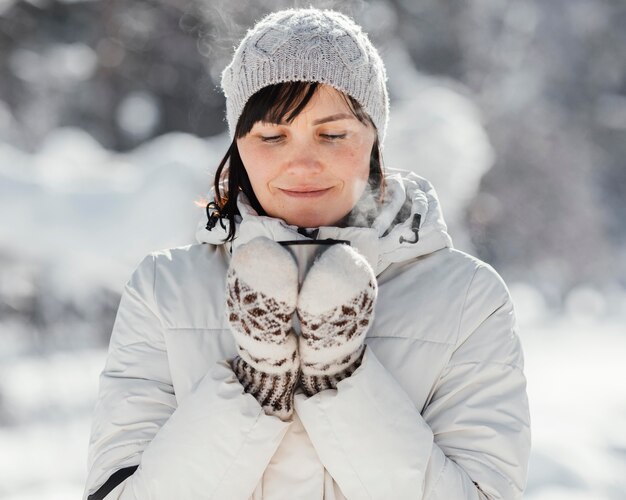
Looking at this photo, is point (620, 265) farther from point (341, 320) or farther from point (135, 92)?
point (341, 320)

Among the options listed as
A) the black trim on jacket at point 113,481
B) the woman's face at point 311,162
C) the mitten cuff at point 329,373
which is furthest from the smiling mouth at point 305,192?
the black trim on jacket at point 113,481

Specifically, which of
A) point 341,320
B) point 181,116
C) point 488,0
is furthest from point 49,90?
point 341,320

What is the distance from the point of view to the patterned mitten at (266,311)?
1144mm

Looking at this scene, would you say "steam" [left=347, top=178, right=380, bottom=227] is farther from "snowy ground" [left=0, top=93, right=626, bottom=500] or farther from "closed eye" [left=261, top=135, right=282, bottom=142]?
"snowy ground" [left=0, top=93, right=626, bottom=500]

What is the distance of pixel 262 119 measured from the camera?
4.72ft

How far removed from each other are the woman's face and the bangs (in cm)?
1

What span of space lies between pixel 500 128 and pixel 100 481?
630cm

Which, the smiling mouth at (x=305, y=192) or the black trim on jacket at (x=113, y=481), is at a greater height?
the smiling mouth at (x=305, y=192)

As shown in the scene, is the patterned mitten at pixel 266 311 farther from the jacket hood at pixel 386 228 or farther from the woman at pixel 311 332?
the jacket hood at pixel 386 228

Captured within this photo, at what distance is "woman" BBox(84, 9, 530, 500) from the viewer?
46.6 inches

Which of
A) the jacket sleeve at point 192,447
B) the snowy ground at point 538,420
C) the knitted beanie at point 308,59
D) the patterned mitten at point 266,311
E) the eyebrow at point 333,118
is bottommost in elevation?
the snowy ground at point 538,420

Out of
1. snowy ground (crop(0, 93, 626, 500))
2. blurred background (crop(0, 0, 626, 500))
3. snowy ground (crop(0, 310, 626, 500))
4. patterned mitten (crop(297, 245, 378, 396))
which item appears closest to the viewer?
patterned mitten (crop(297, 245, 378, 396))

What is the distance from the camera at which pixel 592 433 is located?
11.7ft

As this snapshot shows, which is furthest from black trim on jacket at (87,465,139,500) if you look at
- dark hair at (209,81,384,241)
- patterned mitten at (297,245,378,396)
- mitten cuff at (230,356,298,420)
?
dark hair at (209,81,384,241)
